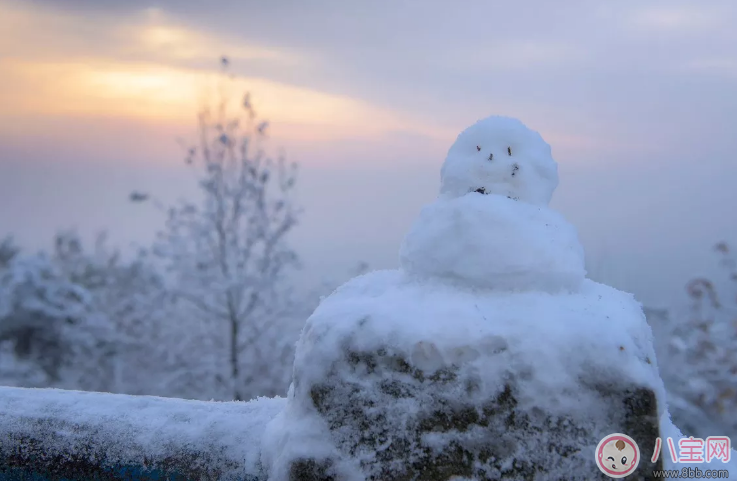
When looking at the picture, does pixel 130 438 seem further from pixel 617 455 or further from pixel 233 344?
pixel 233 344

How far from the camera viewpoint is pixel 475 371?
1.07 metres

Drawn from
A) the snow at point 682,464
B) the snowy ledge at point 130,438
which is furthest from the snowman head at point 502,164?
the snowy ledge at point 130,438

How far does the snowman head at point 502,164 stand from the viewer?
1.41 meters

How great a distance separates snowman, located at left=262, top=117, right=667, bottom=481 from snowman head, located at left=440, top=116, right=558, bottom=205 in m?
0.12

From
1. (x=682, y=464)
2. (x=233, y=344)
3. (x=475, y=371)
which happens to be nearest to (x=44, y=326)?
(x=233, y=344)

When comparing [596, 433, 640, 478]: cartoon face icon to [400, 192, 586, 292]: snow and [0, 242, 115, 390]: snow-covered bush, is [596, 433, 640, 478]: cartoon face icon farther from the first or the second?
[0, 242, 115, 390]: snow-covered bush

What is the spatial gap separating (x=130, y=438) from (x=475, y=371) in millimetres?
954

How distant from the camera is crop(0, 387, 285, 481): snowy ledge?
1.38 meters

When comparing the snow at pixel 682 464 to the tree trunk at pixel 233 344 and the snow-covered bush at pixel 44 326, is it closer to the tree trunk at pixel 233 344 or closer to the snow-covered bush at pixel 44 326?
the tree trunk at pixel 233 344

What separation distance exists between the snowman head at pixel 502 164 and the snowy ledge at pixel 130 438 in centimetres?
80

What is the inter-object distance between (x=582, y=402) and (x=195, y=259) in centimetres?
836

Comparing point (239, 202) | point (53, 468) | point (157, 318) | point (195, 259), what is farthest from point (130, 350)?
point (53, 468)

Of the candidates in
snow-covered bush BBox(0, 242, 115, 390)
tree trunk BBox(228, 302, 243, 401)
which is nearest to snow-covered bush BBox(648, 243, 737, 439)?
tree trunk BBox(228, 302, 243, 401)

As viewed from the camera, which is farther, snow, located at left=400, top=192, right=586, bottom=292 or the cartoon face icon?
snow, located at left=400, top=192, right=586, bottom=292
